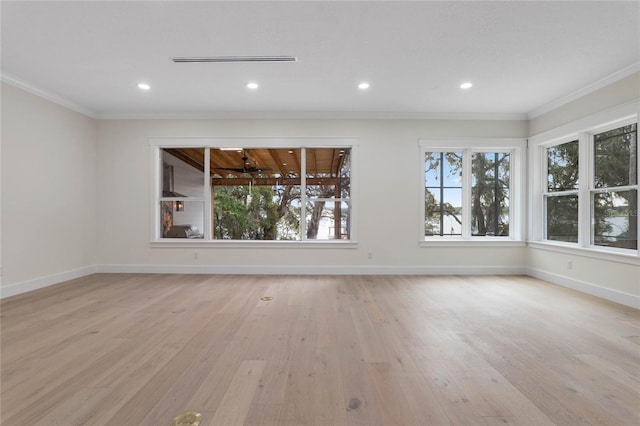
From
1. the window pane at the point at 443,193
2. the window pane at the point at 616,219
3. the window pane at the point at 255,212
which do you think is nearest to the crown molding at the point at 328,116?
the window pane at the point at 443,193

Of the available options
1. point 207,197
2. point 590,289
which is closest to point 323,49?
point 207,197

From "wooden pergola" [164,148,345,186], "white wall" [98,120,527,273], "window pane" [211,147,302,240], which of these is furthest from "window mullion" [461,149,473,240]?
"window pane" [211,147,302,240]

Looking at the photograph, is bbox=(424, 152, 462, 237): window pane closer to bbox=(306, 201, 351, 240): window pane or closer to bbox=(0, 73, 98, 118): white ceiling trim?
bbox=(306, 201, 351, 240): window pane

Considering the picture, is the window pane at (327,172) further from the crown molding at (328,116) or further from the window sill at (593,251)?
the window sill at (593,251)

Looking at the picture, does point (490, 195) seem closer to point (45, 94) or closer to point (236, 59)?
point (236, 59)

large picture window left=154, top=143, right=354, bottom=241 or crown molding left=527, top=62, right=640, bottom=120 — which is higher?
crown molding left=527, top=62, right=640, bottom=120

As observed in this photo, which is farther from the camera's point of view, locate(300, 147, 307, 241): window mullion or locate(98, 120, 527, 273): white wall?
locate(300, 147, 307, 241): window mullion

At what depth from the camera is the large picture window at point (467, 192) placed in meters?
5.29

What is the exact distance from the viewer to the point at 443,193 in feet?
17.4

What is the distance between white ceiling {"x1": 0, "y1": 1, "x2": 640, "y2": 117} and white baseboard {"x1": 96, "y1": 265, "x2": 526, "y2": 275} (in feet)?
8.95

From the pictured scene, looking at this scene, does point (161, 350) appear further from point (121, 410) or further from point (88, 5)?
point (88, 5)

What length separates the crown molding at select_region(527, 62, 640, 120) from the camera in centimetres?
344

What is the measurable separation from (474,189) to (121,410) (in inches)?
219

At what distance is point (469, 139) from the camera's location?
5.17 m
